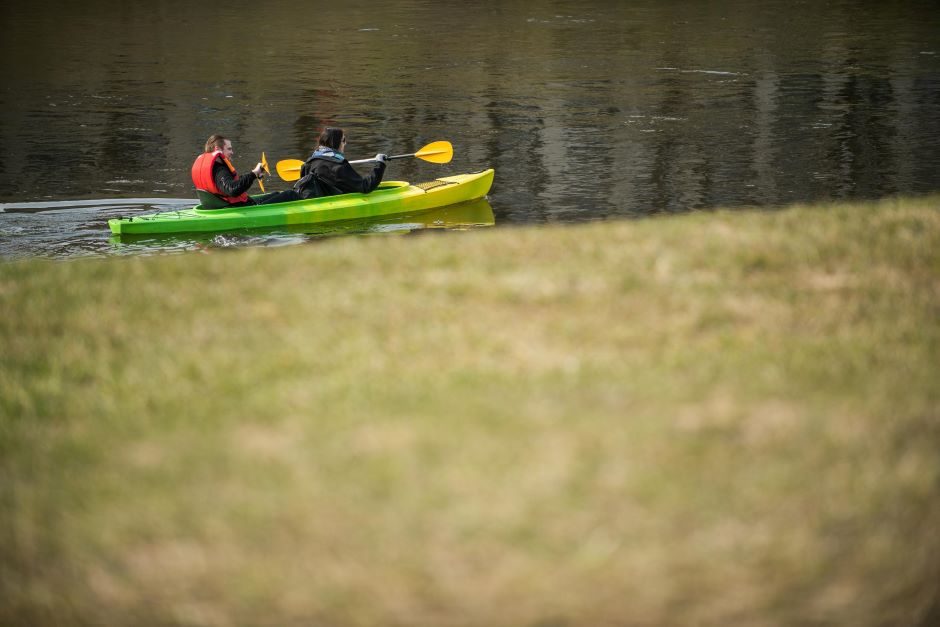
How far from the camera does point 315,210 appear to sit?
12.0 metres

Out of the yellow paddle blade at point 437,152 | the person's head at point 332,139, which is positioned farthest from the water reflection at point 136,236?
the person's head at point 332,139

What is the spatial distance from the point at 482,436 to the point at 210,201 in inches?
327

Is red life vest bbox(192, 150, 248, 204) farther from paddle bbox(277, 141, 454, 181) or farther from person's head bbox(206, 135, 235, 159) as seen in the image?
paddle bbox(277, 141, 454, 181)

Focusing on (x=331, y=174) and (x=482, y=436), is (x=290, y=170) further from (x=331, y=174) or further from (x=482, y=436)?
(x=482, y=436)

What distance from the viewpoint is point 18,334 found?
199 inches

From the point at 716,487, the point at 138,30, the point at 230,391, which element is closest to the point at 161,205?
the point at 230,391

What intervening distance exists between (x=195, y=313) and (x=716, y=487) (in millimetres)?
2500

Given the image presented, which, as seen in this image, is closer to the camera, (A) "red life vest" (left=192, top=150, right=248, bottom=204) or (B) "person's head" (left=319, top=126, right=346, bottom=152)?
(A) "red life vest" (left=192, top=150, right=248, bottom=204)

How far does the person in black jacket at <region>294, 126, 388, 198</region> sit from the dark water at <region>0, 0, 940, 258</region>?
2.94 feet

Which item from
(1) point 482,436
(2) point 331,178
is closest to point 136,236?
(2) point 331,178

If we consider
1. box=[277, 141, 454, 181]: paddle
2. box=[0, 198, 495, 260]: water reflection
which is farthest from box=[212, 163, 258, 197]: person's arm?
box=[277, 141, 454, 181]: paddle

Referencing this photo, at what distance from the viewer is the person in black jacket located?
12.1m

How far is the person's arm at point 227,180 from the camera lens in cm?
1155

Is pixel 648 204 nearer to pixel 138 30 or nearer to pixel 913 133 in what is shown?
pixel 913 133
